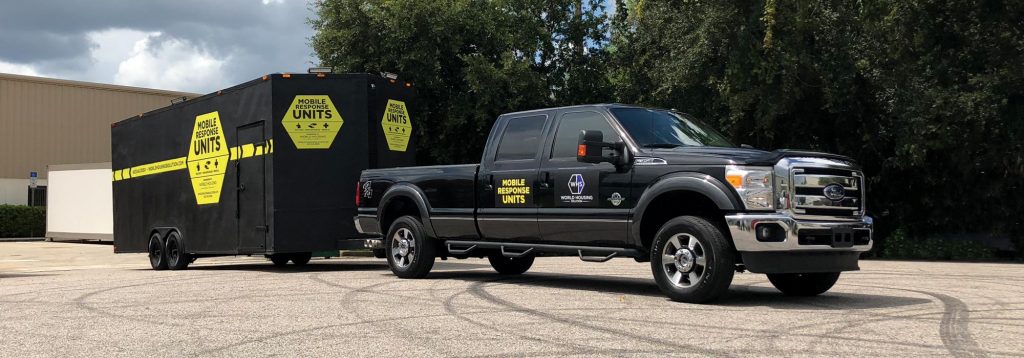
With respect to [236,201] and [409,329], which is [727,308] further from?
[236,201]

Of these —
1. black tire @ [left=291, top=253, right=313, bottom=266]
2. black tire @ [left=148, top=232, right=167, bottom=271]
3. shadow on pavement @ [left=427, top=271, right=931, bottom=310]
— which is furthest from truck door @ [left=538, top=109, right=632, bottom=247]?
black tire @ [left=148, top=232, right=167, bottom=271]

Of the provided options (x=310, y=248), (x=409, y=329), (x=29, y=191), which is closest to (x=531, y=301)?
(x=409, y=329)

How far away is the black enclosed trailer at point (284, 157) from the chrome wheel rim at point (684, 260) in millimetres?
6280

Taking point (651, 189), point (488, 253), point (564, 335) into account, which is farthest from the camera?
point (488, 253)

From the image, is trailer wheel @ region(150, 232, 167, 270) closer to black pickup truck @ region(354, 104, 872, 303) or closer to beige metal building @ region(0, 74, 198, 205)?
black pickup truck @ region(354, 104, 872, 303)

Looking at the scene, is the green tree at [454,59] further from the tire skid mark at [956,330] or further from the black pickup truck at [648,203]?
the tire skid mark at [956,330]

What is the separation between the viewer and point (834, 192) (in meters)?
8.93

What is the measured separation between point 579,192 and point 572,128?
2.70 ft

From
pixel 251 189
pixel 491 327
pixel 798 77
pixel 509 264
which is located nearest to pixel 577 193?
pixel 491 327

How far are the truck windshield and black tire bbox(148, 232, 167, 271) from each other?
9942mm

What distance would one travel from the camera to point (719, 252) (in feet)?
28.1

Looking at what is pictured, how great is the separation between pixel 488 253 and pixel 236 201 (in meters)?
4.94

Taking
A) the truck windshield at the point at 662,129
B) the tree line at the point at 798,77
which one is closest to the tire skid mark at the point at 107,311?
the truck windshield at the point at 662,129

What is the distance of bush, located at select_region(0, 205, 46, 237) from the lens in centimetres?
3903
